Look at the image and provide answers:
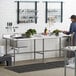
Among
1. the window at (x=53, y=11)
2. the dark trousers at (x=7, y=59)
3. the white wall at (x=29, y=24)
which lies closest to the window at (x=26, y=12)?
the white wall at (x=29, y=24)

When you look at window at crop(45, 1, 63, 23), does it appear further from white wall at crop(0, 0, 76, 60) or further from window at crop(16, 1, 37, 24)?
window at crop(16, 1, 37, 24)

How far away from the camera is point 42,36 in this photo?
8.62m

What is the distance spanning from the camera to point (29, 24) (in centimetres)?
910

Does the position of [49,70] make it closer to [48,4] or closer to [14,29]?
[14,29]

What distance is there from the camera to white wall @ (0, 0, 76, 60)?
28.4ft

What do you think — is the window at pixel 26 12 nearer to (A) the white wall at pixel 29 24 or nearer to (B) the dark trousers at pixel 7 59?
(A) the white wall at pixel 29 24

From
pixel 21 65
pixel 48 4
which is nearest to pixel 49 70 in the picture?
pixel 21 65

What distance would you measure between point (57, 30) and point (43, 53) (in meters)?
0.84

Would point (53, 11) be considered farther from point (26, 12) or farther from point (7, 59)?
point (7, 59)

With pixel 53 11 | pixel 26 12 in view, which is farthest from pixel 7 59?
pixel 53 11

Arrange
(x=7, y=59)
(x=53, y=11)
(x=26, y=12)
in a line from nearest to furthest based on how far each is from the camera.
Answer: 1. (x=7, y=59)
2. (x=26, y=12)
3. (x=53, y=11)

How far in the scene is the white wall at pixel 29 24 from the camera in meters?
8.66

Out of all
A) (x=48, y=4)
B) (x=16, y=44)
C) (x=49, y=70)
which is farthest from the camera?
(x=48, y=4)

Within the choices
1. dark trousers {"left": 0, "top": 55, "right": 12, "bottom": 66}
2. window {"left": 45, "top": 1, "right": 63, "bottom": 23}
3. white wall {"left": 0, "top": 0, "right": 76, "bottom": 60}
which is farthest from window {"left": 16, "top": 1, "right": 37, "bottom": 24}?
dark trousers {"left": 0, "top": 55, "right": 12, "bottom": 66}
